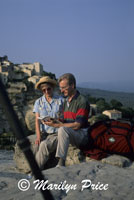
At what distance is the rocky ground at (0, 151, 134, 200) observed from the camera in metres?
2.17

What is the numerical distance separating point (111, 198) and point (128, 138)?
157 centimetres

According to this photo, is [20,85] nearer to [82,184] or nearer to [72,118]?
[72,118]

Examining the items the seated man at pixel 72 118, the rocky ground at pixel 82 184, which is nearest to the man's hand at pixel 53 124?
the seated man at pixel 72 118

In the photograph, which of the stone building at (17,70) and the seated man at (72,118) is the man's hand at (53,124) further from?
the stone building at (17,70)

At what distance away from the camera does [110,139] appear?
368 cm

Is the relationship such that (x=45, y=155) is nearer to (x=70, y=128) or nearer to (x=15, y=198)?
Answer: (x=70, y=128)

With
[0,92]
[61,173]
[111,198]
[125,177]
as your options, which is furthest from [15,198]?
[0,92]

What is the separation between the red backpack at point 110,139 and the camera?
3.56 m

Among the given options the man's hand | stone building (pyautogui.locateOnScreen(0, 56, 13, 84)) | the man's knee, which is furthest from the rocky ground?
stone building (pyautogui.locateOnScreen(0, 56, 13, 84))

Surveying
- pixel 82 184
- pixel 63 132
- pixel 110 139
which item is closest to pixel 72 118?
pixel 63 132

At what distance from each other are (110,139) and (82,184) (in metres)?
1.39

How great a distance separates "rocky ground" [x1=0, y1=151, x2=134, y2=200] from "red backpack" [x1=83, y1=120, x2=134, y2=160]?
506mm

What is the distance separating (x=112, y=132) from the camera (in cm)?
376

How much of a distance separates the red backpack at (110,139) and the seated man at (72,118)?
19 cm
